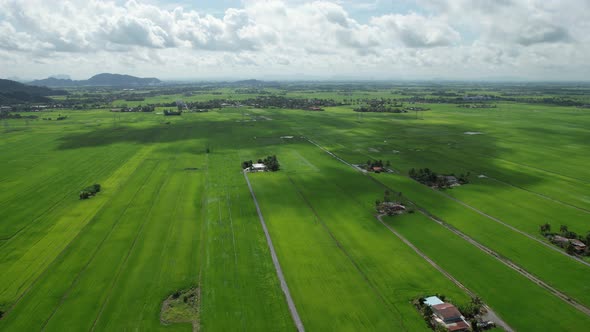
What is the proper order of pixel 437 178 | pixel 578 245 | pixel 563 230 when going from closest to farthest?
pixel 578 245 → pixel 563 230 → pixel 437 178

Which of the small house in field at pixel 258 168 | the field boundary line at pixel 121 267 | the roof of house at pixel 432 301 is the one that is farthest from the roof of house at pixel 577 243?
the small house in field at pixel 258 168

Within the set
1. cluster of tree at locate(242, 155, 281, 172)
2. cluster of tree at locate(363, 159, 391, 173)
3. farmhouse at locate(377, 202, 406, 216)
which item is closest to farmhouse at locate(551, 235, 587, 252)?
farmhouse at locate(377, 202, 406, 216)

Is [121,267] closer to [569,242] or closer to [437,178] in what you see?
[569,242]

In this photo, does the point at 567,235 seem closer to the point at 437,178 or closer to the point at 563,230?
the point at 563,230

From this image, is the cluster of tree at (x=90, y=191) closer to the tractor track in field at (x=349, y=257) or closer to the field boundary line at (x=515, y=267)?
the tractor track in field at (x=349, y=257)

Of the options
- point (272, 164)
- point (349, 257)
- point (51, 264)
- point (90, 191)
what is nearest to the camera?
point (51, 264)

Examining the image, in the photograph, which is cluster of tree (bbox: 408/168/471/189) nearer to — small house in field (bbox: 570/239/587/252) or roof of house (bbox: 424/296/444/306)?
small house in field (bbox: 570/239/587/252)

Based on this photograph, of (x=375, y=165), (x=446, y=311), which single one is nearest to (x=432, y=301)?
(x=446, y=311)

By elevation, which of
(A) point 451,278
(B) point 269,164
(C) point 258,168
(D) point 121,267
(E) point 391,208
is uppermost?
(B) point 269,164

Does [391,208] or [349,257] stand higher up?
[391,208]

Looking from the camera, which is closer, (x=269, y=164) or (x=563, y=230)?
(x=563, y=230)
